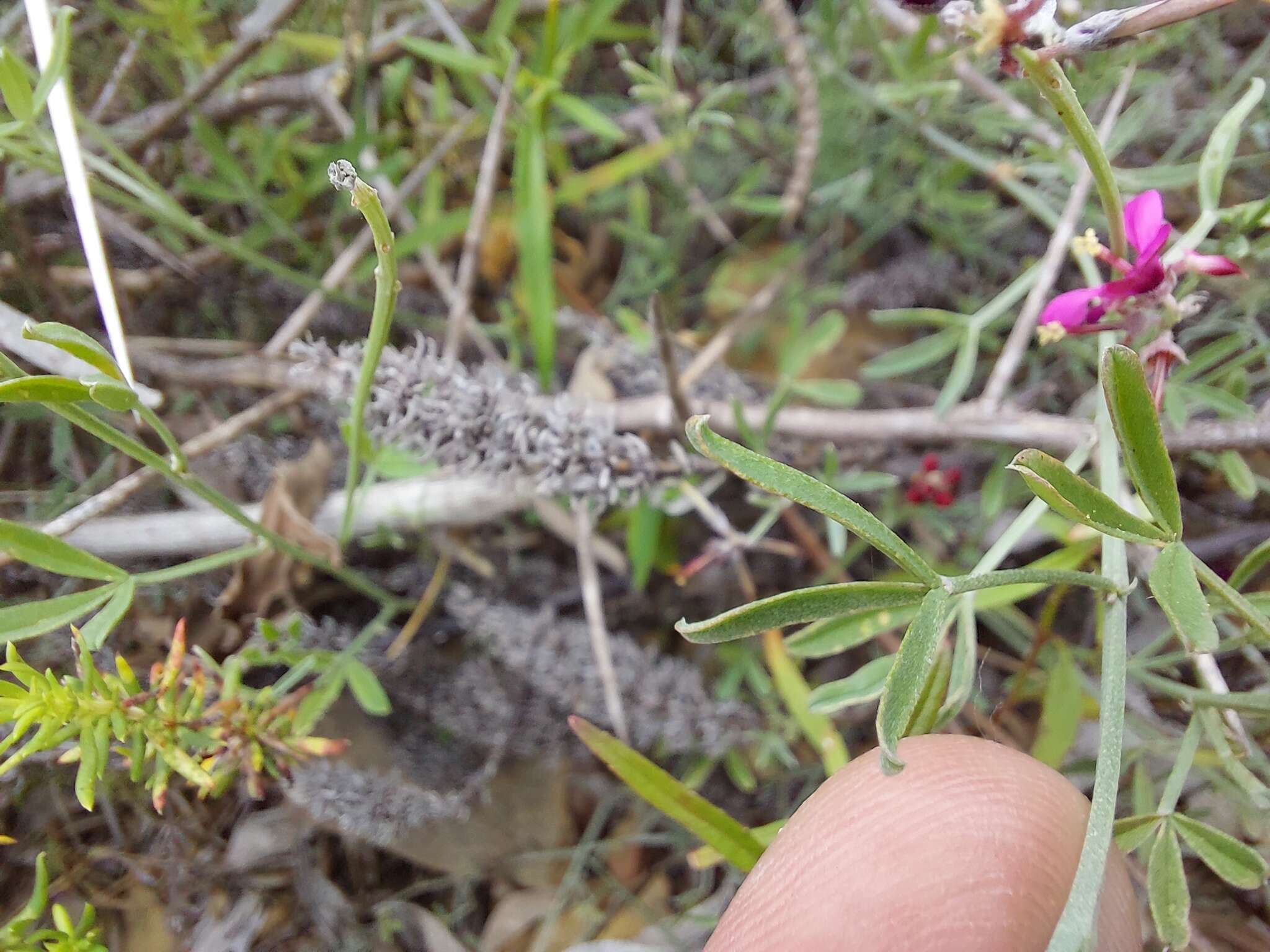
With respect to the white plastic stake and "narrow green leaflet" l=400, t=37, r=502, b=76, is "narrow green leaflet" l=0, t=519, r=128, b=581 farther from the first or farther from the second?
"narrow green leaflet" l=400, t=37, r=502, b=76

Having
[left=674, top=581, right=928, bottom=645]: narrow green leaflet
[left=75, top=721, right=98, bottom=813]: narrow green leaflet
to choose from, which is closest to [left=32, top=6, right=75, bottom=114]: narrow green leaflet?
[left=75, top=721, right=98, bottom=813]: narrow green leaflet

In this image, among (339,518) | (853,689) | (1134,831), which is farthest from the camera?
(339,518)

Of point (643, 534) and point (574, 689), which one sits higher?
point (643, 534)

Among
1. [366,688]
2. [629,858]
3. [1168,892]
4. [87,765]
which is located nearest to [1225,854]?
[1168,892]

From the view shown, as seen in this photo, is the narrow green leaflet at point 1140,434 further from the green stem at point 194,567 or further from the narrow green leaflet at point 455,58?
the narrow green leaflet at point 455,58

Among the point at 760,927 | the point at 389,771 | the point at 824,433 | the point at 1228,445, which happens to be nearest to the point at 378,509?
the point at 389,771

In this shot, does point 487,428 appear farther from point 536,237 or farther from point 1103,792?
point 1103,792

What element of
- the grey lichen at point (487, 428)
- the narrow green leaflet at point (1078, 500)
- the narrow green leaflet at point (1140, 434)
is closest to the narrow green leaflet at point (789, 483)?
the narrow green leaflet at point (1078, 500)
